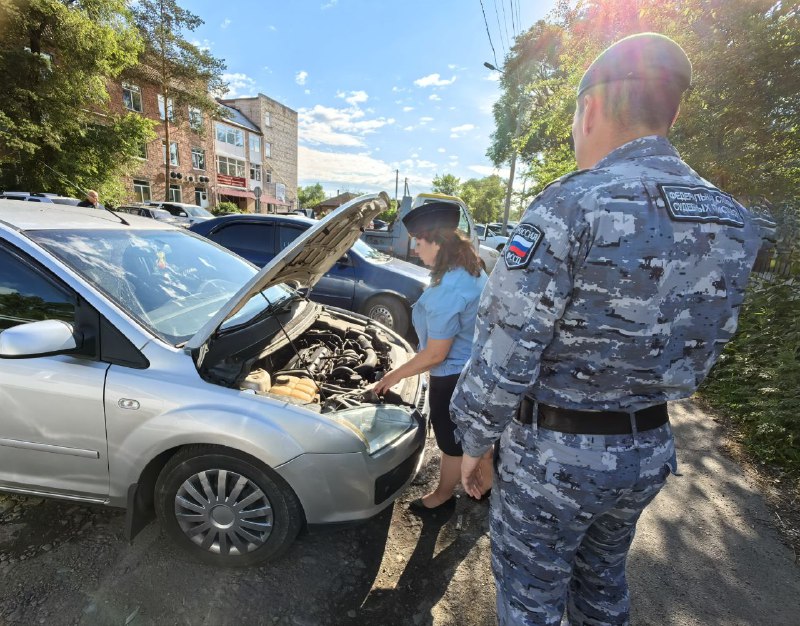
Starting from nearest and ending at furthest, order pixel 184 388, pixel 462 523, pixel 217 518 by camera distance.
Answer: pixel 184 388 < pixel 217 518 < pixel 462 523

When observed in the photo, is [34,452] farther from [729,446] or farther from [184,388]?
[729,446]

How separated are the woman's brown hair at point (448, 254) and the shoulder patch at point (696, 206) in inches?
44.7

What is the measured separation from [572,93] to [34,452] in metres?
8.53

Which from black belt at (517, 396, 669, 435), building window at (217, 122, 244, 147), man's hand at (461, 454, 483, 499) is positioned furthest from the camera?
building window at (217, 122, 244, 147)

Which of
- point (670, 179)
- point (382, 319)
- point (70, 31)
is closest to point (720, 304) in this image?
point (670, 179)

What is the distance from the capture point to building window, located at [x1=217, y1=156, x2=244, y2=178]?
3547 centimetres

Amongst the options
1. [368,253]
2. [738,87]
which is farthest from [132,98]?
[738,87]

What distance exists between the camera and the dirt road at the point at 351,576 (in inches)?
72.7

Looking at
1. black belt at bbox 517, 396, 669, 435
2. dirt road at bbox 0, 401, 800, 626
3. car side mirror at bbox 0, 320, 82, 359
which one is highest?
black belt at bbox 517, 396, 669, 435

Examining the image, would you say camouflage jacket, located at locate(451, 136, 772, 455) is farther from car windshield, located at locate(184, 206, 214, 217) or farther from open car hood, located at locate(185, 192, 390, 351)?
car windshield, located at locate(184, 206, 214, 217)

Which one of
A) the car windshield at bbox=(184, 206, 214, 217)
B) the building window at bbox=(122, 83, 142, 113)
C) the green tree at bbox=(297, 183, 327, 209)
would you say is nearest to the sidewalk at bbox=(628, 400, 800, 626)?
the car windshield at bbox=(184, 206, 214, 217)

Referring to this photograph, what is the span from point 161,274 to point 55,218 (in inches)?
23.2

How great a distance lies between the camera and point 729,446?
3.56 m

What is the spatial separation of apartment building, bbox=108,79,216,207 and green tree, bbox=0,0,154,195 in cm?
522
